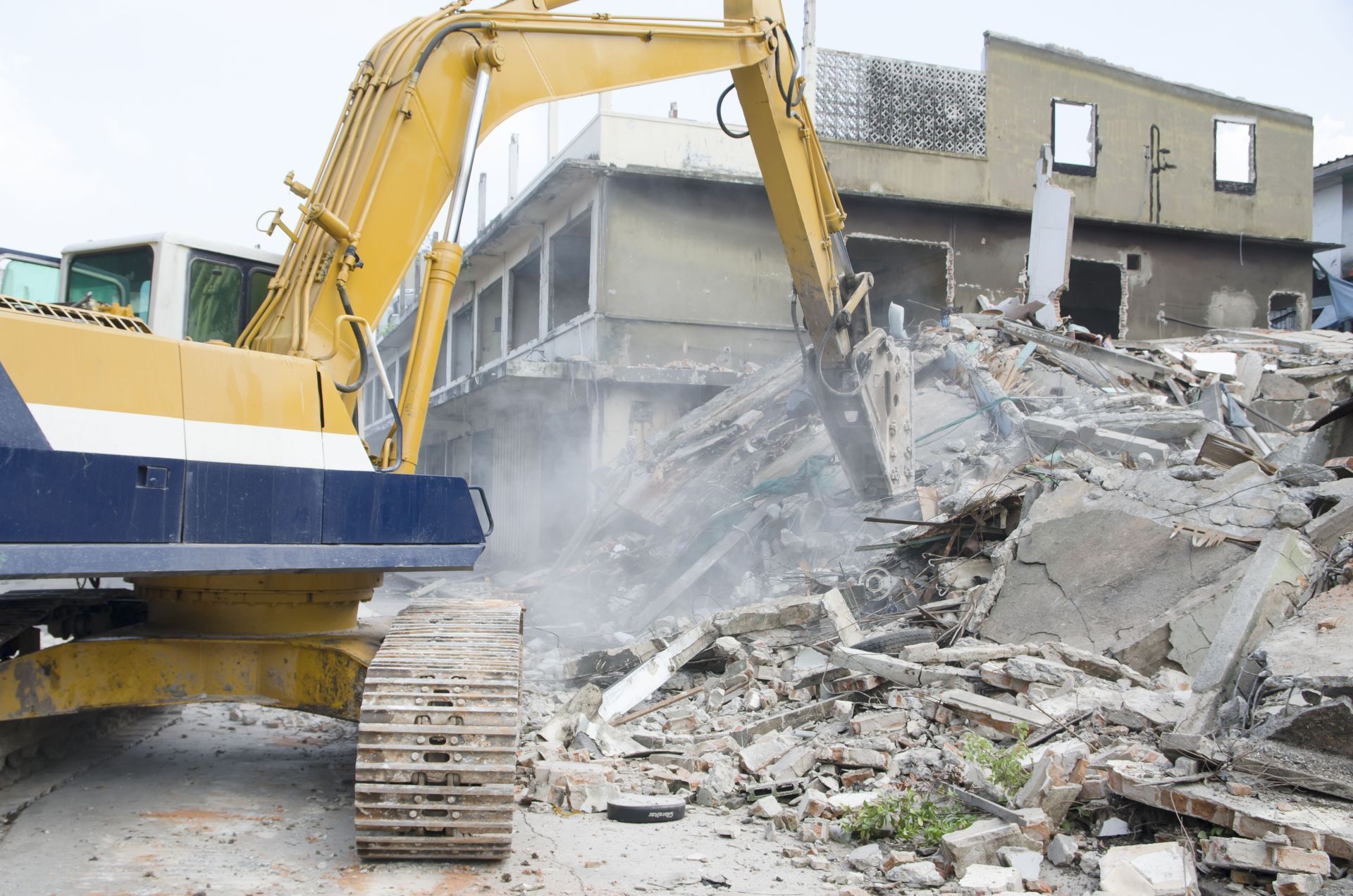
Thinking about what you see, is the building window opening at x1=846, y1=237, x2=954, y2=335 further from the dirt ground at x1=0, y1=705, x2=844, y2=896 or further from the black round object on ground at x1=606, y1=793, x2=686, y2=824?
the dirt ground at x1=0, y1=705, x2=844, y2=896

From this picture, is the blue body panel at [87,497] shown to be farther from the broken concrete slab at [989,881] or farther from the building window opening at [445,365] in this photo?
the building window opening at [445,365]

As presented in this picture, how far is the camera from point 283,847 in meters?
4.14

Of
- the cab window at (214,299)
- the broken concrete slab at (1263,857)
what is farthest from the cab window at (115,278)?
the broken concrete slab at (1263,857)

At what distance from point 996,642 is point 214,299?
4829 millimetres

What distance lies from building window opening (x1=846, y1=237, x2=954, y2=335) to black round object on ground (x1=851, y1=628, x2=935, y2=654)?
12.3 m

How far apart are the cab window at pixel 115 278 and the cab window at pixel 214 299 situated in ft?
0.61

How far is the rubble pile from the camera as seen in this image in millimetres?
3934

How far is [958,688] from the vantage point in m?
5.75

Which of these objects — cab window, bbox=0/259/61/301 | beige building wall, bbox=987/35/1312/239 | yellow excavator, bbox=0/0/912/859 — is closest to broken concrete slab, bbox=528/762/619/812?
yellow excavator, bbox=0/0/912/859

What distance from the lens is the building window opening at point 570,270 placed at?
17.1m

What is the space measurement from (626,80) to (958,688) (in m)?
3.81

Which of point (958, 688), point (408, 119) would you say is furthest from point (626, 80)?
point (958, 688)

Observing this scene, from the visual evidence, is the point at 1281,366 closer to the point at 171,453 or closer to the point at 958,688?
the point at 958,688

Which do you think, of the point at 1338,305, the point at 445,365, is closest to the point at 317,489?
the point at 445,365
